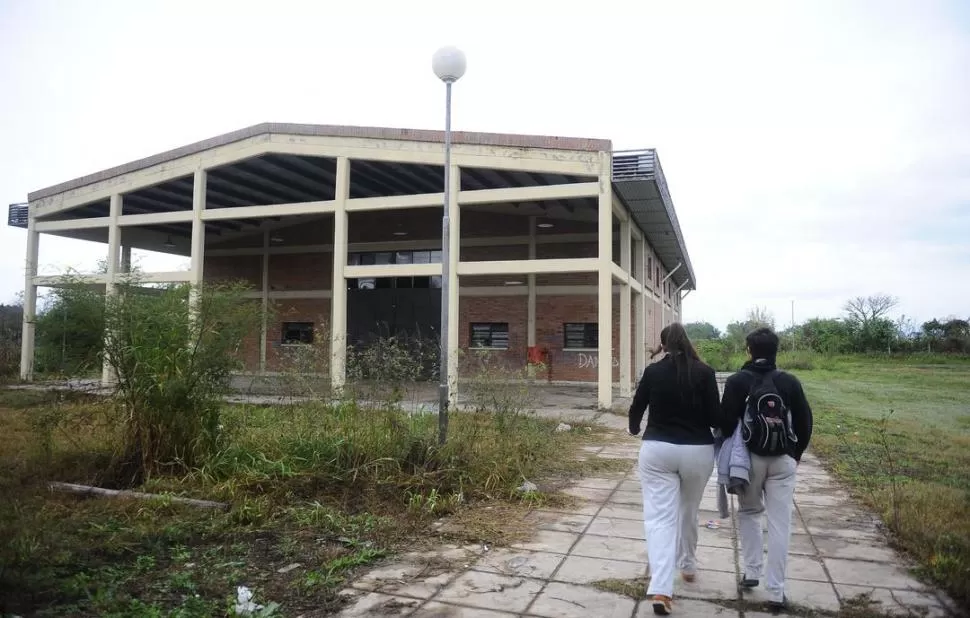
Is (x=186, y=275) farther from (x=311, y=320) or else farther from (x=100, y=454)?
(x=100, y=454)

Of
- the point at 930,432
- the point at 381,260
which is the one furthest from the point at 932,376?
the point at 381,260

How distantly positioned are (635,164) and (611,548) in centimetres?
1015

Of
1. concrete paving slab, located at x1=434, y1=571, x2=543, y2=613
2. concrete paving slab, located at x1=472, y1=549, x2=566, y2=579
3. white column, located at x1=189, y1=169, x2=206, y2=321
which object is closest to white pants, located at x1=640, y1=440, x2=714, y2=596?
concrete paving slab, located at x1=434, y1=571, x2=543, y2=613

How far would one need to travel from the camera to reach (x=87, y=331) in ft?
22.0

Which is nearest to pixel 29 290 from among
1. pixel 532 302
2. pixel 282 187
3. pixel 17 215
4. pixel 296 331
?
pixel 17 215

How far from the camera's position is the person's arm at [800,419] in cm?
373

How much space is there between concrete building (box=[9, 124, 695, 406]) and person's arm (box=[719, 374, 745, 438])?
384 inches

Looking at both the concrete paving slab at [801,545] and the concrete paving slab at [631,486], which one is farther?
the concrete paving slab at [631,486]

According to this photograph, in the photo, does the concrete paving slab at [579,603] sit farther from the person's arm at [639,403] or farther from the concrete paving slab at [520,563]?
the person's arm at [639,403]

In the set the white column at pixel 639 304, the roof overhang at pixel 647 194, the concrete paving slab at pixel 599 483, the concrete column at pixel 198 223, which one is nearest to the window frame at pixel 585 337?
the white column at pixel 639 304

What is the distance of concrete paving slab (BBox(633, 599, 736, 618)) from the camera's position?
142 inches

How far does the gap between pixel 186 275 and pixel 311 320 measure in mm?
5885

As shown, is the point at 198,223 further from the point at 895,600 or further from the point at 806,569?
the point at 895,600

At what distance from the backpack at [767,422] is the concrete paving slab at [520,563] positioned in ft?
4.98
